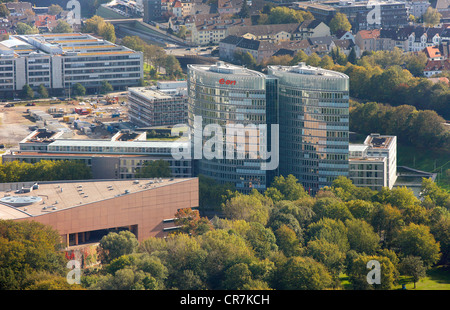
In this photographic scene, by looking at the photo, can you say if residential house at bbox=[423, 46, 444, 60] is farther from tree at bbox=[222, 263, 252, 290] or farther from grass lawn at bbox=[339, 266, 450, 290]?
tree at bbox=[222, 263, 252, 290]

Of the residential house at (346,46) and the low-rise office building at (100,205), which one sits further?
the residential house at (346,46)

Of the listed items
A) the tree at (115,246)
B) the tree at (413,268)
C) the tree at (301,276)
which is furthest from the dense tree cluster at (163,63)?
the tree at (301,276)

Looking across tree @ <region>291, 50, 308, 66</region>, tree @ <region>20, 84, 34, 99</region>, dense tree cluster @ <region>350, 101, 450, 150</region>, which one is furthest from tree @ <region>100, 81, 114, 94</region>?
dense tree cluster @ <region>350, 101, 450, 150</region>

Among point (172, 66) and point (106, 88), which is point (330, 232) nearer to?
point (106, 88)

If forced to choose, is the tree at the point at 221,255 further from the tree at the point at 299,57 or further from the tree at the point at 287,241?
the tree at the point at 299,57

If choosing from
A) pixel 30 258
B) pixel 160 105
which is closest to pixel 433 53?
pixel 160 105

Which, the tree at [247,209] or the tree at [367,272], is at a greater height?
the tree at [247,209]

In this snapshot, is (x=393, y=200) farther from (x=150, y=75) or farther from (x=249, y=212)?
(x=150, y=75)
